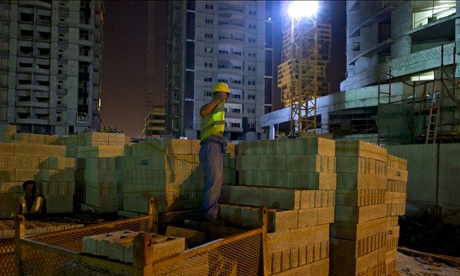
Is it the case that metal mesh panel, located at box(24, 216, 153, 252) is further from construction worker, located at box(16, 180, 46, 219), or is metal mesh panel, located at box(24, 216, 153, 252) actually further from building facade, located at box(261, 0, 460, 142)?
building facade, located at box(261, 0, 460, 142)

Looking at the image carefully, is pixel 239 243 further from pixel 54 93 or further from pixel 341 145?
pixel 54 93

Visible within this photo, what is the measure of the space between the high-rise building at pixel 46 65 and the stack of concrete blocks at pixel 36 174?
1703 inches

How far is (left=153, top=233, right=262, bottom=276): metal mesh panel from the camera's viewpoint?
370 cm

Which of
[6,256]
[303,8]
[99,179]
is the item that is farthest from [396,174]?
[303,8]

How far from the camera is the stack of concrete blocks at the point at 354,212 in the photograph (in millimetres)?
5754

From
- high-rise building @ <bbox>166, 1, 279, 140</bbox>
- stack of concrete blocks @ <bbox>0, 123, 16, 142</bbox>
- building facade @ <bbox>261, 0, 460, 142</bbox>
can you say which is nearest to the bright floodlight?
building facade @ <bbox>261, 0, 460, 142</bbox>

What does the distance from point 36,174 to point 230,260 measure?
648 cm

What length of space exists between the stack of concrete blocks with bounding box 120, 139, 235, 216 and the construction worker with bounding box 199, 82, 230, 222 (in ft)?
3.41

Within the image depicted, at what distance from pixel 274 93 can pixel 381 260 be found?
178 ft

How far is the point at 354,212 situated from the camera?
5.79 meters

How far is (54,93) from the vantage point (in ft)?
157

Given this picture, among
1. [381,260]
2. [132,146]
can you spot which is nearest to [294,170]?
[381,260]

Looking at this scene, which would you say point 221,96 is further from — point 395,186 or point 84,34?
point 84,34

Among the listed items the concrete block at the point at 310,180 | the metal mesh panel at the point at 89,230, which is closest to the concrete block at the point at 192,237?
the metal mesh panel at the point at 89,230
